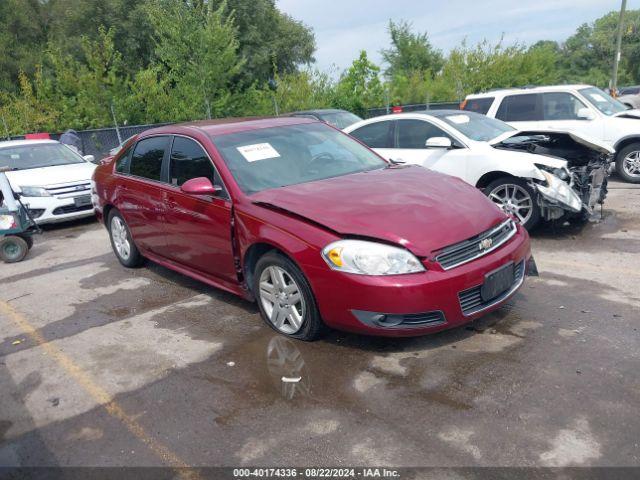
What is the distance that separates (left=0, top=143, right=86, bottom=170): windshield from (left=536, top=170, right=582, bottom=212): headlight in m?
8.65

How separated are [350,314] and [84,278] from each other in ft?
13.8

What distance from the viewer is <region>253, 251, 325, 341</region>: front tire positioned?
156 inches

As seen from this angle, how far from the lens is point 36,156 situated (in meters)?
10.6

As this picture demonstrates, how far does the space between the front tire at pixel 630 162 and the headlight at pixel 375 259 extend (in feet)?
26.0

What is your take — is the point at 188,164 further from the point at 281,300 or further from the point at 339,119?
the point at 339,119

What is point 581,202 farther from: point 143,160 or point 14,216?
point 14,216

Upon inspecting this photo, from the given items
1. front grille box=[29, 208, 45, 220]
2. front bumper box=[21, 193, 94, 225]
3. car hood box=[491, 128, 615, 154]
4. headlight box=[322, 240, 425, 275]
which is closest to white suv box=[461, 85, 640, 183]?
car hood box=[491, 128, 615, 154]

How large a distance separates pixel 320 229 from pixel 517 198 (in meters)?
3.75

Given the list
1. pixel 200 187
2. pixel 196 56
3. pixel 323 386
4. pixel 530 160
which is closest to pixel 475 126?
pixel 530 160

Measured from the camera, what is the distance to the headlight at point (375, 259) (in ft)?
11.8

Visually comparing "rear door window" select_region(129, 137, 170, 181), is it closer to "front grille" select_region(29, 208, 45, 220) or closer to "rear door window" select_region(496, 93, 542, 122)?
"front grille" select_region(29, 208, 45, 220)

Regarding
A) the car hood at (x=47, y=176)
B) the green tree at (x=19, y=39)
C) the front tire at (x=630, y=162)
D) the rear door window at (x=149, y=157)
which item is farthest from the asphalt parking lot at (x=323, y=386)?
the green tree at (x=19, y=39)

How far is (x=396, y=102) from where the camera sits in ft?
84.4

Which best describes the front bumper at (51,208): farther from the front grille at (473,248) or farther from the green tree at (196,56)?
the green tree at (196,56)
